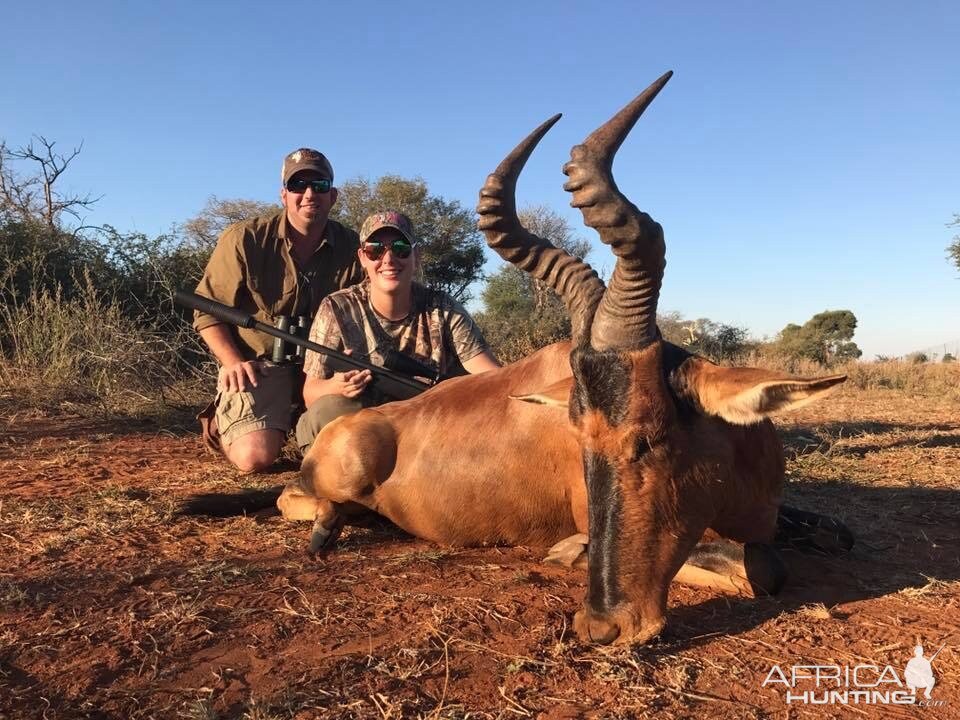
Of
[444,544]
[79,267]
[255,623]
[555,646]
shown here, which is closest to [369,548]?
[444,544]

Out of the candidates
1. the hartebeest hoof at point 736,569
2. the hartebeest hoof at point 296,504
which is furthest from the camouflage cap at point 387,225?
the hartebeest hoof at point 736,569

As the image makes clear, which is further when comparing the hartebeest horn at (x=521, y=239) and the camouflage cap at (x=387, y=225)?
the camouflage cap at (x=387, y=225)

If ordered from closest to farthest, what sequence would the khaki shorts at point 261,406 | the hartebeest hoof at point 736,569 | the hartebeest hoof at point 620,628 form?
the hartebeest hoof at point 620,628, the hartebeest hoof at point 736,569, the khaki shorts at point 261,406

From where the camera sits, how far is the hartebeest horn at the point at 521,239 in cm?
389

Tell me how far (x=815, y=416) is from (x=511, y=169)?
827 cm

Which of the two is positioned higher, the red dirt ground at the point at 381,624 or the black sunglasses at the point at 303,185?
the black sunglasses at the point at 303,185

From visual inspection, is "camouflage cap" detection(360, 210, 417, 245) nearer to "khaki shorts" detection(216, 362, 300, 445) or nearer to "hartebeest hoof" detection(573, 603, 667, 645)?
"khaki shorts" detection(216, 362, 300, 445)

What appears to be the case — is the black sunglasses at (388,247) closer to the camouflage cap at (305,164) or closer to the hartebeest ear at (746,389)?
the camouflage cap at (305,164)

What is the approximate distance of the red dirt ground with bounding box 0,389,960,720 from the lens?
8.27 feet

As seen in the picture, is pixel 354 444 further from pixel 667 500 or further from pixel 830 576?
pixel 830 576

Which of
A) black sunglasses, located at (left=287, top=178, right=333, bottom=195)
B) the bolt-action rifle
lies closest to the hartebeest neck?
the bolt-action rifle

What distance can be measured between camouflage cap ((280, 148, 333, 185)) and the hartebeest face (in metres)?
3.73

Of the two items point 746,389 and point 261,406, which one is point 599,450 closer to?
point 746,389

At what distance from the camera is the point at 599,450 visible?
3.10 metres
